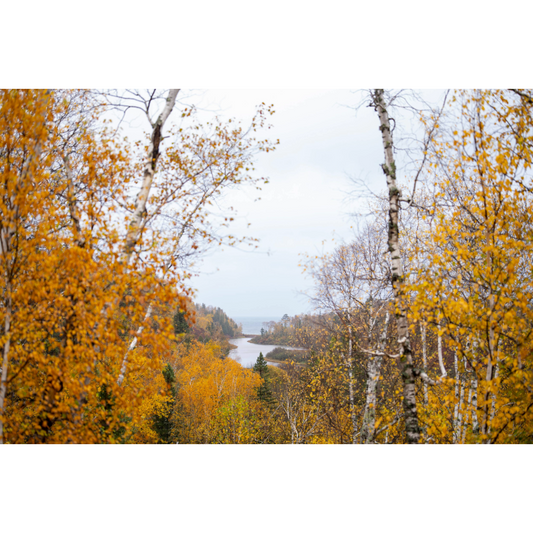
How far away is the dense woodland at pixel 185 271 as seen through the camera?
99.2 inches

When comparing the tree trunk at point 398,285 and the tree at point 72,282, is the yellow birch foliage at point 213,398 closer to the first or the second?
the tree at point 72,282

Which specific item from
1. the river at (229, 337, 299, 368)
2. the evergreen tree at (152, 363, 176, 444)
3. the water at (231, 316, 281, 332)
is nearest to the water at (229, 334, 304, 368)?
the river at (229, 337, 299, 368)

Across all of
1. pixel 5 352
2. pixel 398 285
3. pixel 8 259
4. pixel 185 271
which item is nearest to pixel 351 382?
pixel 398 285

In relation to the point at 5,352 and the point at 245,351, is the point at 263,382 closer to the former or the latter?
the point at 245,351

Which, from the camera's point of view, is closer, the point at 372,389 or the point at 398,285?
the point at 398,285

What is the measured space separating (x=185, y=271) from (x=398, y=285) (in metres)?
2.27

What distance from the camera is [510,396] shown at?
263 centimetres

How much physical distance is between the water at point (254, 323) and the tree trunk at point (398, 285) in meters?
1.66

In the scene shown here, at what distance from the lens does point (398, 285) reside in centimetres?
274

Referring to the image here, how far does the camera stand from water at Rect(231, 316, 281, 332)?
3.77 meters

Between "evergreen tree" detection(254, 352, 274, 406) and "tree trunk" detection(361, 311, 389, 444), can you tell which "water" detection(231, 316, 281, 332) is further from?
"tree trunk" detection(361, 311, 389, 444)

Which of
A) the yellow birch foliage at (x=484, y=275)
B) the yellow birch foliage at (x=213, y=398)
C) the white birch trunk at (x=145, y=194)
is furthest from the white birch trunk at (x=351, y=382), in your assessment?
the white birch trunk at (x=145, y=194)
